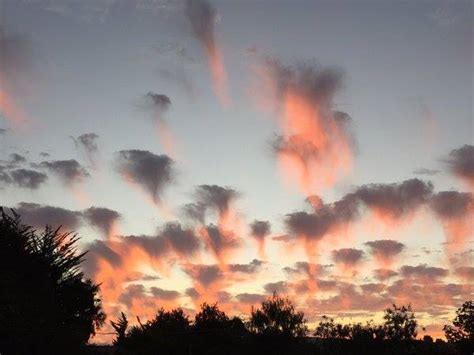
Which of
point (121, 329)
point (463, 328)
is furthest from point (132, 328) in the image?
point (463, 328)

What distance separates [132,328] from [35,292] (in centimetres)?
3155

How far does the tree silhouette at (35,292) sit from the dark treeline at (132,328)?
6 cm

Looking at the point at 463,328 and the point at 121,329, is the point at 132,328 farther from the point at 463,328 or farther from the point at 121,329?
the point at 463,328

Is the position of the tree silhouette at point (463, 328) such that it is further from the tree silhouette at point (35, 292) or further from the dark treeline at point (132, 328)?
the tree silhouette at point (35, 292)

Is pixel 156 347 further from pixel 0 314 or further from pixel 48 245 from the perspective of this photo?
pixel 0 314

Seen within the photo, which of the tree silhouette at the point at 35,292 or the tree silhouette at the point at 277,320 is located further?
the tree silhouette at the point at 277,320

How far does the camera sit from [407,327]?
3231 inches

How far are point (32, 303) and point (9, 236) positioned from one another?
40.0 feet

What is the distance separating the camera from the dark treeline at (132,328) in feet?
112

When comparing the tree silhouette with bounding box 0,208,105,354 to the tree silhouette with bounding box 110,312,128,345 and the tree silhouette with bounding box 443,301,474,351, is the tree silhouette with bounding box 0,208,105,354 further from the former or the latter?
the tree silhouette with bounding box 443,301,474,351

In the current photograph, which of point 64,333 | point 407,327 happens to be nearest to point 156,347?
point 64,333

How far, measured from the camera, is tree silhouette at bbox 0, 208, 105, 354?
3294cm

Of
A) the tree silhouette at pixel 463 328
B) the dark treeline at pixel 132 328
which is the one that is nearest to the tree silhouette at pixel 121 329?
the dark treeline at pixel 132 328

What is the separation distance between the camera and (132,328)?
70.1m
